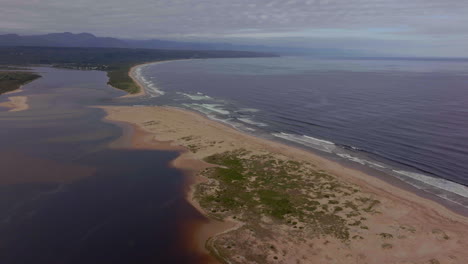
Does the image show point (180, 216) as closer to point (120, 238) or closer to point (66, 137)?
point (120, 238)

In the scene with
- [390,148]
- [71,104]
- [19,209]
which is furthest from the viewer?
[71,104]

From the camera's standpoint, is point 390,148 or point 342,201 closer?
point 342,201

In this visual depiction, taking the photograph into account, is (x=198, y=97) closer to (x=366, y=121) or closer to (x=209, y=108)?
(x=209, y=108)

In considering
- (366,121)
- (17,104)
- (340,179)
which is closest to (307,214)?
(340,179)

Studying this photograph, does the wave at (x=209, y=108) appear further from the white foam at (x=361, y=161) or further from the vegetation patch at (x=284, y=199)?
the white foam at (x=361, y=161)

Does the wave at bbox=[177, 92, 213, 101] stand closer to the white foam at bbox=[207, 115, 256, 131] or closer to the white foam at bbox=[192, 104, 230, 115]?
the white foam at bbox=[192, 104, 230, 115]

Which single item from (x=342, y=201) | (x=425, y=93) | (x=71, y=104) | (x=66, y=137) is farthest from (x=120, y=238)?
(x=425, y=93)

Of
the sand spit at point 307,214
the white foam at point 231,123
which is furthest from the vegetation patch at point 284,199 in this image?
the white foam at point 231,123
